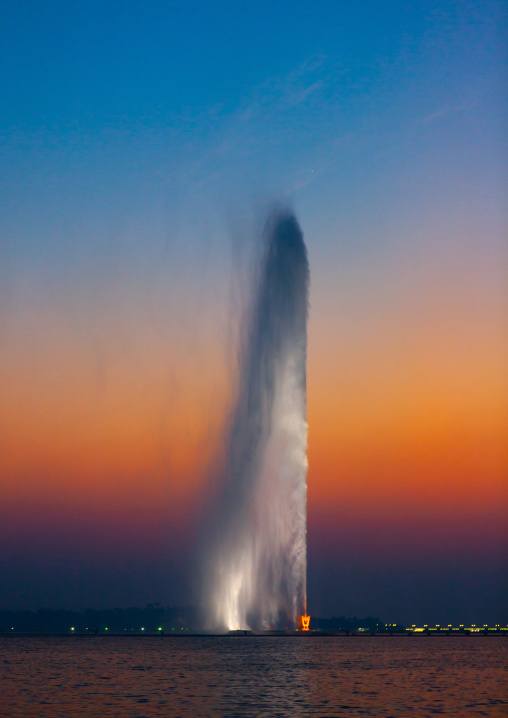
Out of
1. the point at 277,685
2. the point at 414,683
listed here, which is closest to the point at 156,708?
the point at 277,685

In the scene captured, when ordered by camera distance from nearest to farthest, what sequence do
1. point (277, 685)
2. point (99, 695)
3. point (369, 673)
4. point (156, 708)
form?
point (156, 708) < point (99, 695) < point (277, 685) < point (369, 673)

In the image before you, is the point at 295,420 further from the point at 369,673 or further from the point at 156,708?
the point at 156,708

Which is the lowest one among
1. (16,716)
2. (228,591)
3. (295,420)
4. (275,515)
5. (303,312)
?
(16,716)

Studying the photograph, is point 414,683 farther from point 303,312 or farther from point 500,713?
point 303,312

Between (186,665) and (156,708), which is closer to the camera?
(156,708)

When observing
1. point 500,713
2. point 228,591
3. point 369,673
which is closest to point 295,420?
point 228,591

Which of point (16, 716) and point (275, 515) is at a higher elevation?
point (275, 515)

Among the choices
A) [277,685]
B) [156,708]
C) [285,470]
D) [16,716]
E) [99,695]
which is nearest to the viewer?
[16,716]

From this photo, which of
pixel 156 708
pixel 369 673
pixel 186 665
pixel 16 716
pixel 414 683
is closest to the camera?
pixel 16 716

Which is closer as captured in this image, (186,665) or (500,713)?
(500,713)
